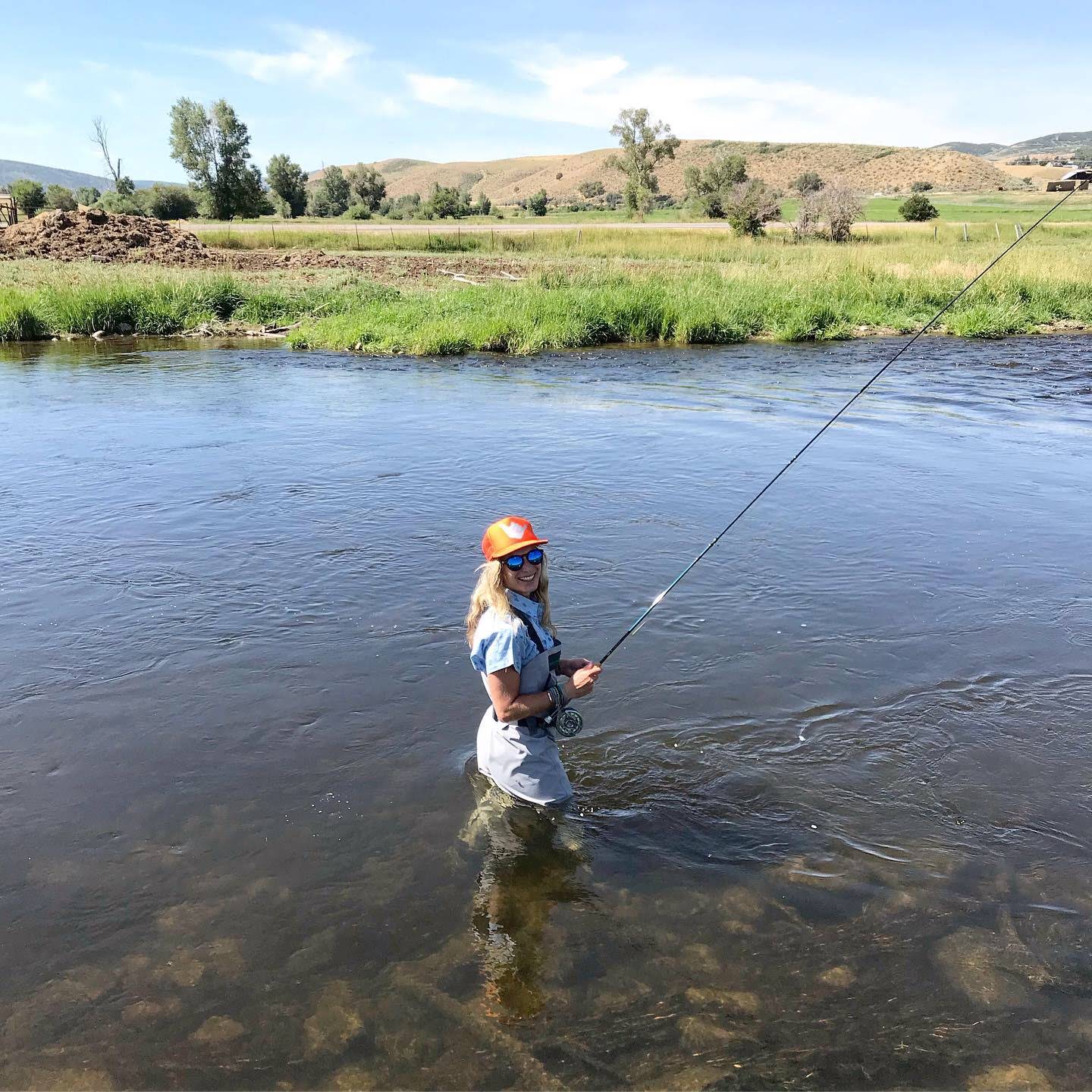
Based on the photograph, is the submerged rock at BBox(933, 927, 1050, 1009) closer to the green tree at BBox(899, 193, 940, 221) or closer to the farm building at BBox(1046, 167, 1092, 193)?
the farm building at BBox(1046, 167, 1092, 193)

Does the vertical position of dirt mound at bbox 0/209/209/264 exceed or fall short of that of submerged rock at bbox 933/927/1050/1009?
it exceeds it

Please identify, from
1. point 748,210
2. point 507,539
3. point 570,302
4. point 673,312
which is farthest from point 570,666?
point 748,210

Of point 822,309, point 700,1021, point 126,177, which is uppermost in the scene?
point 126,177

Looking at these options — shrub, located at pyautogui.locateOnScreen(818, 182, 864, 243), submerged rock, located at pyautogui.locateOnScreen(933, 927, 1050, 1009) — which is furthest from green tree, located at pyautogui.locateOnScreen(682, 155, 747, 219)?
submerged rock, located at pyautogui.locateOnScreen(933, 927, 1050, 1009)

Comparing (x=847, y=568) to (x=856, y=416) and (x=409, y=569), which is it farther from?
(x=856, y=416)

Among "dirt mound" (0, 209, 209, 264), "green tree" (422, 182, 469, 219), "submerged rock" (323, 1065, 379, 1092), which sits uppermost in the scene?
"green tree" (422, 182, 469, 219)

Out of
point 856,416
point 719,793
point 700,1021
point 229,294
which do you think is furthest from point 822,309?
point 700,1021

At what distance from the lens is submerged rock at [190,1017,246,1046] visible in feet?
11.2

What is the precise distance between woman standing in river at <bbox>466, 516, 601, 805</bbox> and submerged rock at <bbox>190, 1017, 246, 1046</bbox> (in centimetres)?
151

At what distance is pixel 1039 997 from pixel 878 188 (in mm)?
118710

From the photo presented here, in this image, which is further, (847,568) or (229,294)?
(229,294)

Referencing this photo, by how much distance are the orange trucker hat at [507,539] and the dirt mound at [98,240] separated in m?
31.1

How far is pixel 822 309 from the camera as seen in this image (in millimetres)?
23172

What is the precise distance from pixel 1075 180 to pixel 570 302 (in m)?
15.6
